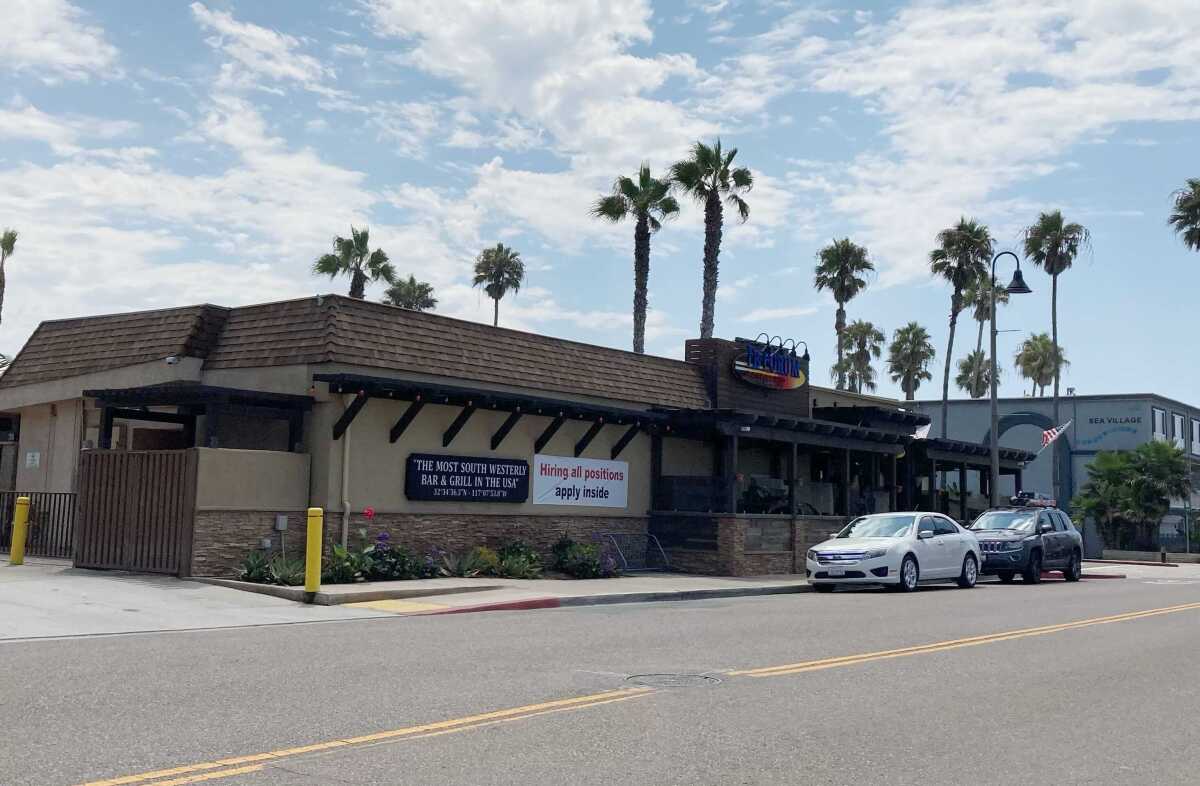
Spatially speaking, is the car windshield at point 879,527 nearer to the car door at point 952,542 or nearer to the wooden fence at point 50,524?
the car door at point 952,542

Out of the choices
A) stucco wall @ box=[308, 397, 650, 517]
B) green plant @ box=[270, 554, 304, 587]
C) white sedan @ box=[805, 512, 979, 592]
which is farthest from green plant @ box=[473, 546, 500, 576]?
white sedan @ box=[805, 512, 979, 592]

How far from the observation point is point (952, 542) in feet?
75.8

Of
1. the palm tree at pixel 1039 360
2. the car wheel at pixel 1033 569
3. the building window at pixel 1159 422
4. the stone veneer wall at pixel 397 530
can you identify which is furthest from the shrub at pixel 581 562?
the palm tree at pixel 1039 360

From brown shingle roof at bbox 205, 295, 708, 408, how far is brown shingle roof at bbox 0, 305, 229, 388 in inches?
20.0

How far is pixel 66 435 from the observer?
77.6ft

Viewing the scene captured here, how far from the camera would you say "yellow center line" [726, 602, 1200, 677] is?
1030 cm

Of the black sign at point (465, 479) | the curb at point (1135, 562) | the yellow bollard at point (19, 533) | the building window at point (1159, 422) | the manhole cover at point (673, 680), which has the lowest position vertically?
the manhole cover at point (673, 680)

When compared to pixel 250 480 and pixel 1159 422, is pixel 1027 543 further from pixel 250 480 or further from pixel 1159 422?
pixel 1159 422

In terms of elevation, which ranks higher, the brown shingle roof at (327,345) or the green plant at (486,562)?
the brown shingle roof at (327,345)

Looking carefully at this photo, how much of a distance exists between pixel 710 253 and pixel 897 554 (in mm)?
22049

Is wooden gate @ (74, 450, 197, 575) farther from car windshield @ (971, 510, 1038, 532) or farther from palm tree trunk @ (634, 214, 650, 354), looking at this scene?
palm tree trunk @ (634, 214, 650, 354)

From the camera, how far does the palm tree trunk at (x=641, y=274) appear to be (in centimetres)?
4256

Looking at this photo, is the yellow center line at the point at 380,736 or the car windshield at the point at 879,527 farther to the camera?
the car windshield at the point at 879,527

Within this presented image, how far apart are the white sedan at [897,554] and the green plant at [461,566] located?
616 cm
